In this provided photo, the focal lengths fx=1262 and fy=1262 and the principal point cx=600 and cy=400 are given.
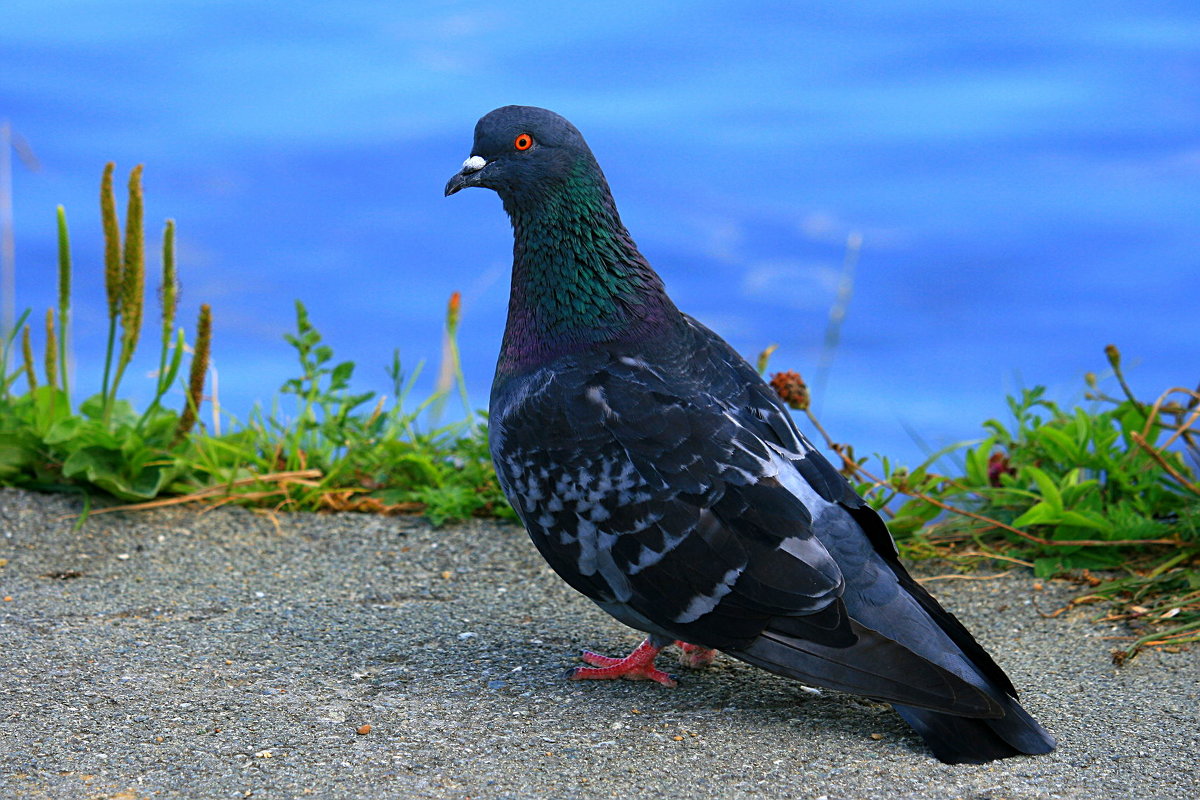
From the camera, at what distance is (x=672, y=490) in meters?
3.95

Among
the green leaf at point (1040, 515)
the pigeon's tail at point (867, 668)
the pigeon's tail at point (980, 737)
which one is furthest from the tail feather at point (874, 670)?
the green leaf at point (1040, 515)

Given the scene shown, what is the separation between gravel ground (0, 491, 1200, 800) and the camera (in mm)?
3639

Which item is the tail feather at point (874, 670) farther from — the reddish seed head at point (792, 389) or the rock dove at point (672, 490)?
Answer: the reddish seed head at point (792, 389)

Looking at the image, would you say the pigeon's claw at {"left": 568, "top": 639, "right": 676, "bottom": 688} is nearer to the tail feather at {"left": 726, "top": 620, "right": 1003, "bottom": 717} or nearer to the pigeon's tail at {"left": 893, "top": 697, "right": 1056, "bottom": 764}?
the tail feather at {"left": 726, "top": 620, "right": 1003, "bottom": 717}

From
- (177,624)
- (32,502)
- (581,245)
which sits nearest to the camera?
(581,245)

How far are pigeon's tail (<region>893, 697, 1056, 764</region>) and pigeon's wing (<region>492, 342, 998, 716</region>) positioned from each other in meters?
0.12

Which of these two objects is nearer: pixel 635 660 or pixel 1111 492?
A: pixel 635 660

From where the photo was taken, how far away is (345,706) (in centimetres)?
416

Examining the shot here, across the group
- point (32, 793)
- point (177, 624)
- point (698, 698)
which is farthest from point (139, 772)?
point (698, 698)

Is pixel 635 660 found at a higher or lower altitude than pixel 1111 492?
lower

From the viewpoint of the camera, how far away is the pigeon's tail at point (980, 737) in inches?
148

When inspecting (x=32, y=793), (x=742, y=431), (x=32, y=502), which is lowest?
(x=32, y=793)

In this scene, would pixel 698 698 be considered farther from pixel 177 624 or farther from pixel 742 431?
pixel 177 624

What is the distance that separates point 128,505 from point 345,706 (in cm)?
259
